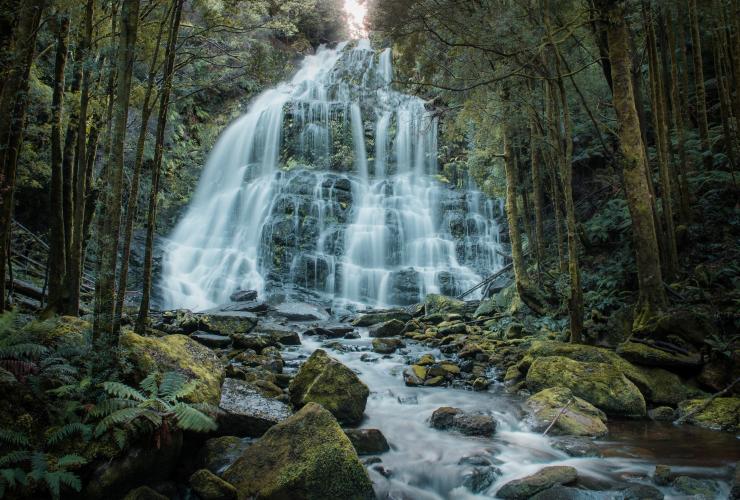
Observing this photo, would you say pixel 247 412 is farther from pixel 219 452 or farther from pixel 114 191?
pixel 114 191

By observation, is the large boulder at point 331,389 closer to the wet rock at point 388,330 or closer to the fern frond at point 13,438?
the fern frond at point 13,438

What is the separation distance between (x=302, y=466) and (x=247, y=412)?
1511 mm

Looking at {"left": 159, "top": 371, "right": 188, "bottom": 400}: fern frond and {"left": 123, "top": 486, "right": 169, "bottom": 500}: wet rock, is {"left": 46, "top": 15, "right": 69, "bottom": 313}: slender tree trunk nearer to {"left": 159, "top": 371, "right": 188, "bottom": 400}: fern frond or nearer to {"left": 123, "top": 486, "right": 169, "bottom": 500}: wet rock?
{"left": 159, "top": 371, "right": 188, "bottom": 400}: fern frond

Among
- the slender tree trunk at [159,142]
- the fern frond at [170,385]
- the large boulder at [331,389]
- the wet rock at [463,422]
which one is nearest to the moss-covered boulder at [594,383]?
the wet rock at [463,422]

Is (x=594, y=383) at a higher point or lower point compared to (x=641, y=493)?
higher

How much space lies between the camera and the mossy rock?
187 inches

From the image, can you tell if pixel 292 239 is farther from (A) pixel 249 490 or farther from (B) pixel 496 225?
(A) pixel 249 490

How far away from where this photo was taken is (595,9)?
7926 millimetres

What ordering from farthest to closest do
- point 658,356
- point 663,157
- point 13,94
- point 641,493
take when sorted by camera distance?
point 663,157
point 658,356
point 13,94
point 641,493

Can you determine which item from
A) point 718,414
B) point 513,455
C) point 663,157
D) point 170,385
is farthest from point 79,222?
point 663,157

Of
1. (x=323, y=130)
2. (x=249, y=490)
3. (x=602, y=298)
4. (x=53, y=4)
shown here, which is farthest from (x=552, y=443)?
(x=323, y=130)

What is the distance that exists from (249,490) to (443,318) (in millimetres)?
10500

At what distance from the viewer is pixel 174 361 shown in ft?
17.1

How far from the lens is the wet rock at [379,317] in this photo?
587 inches
